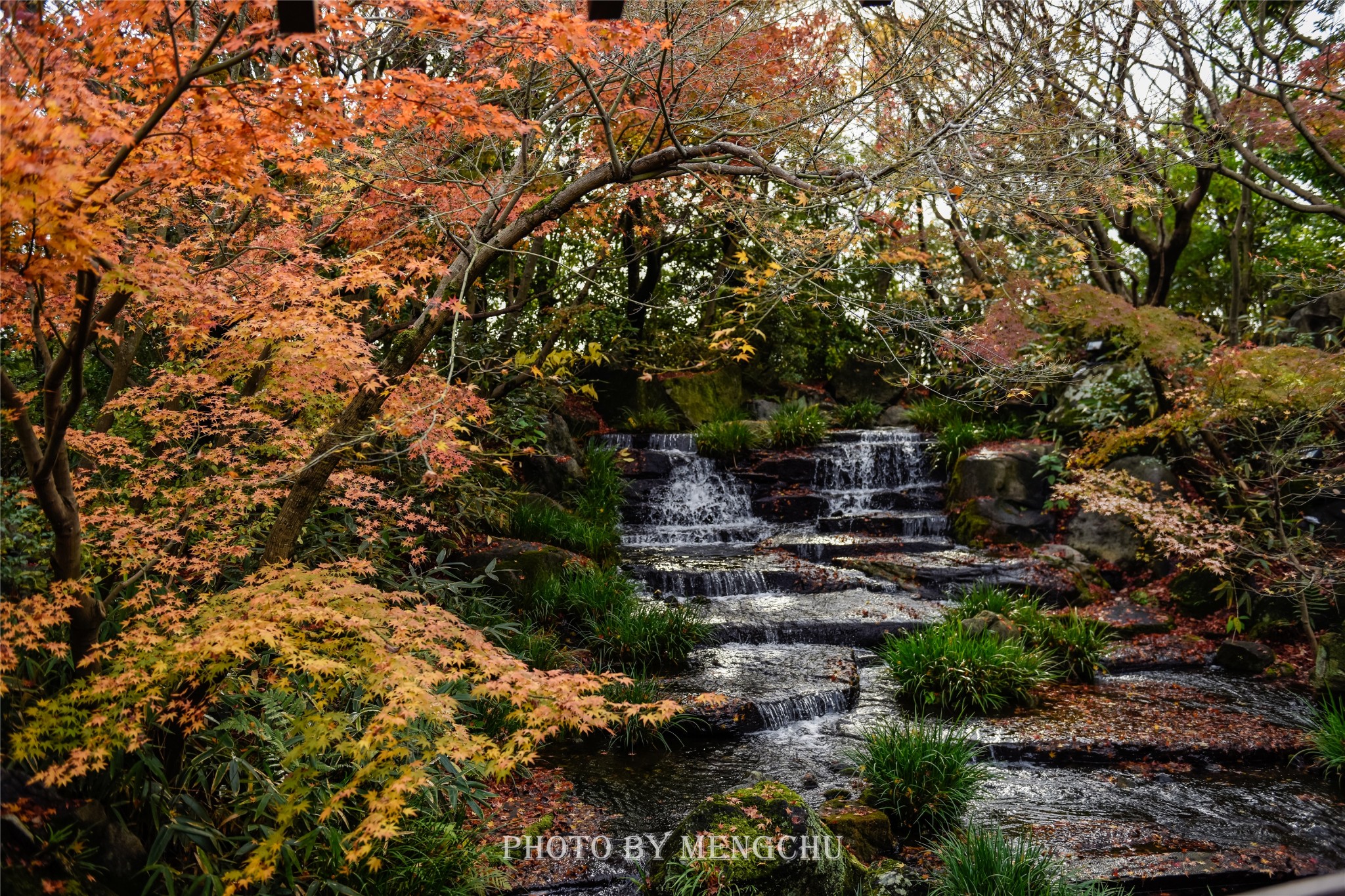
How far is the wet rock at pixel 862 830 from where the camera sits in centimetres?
430

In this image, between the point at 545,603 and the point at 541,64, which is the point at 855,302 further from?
the point at 545,603

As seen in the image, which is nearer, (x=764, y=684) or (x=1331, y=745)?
(x=1331, y=745)

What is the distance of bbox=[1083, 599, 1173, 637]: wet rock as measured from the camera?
8219 mm

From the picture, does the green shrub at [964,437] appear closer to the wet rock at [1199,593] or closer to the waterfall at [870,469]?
the waterfall at [870,469]

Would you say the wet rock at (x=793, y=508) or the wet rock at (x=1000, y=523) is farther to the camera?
Answer: the wet rock at (x=793, y=508)

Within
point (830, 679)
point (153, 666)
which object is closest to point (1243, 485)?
point (830, 679)

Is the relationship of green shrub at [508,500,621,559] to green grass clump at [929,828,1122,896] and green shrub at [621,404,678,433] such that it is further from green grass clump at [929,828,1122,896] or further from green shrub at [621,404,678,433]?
green grass clump at [929,828,1122,896]

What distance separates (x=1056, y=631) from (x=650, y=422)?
25.1ft

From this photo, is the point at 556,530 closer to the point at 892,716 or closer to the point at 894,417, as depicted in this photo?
the point at 892,716

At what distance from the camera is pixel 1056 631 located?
7.47 m

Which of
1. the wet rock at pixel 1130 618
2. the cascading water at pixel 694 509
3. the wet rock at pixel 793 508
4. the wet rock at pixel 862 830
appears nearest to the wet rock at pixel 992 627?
the wet rock at pixel 1130 618

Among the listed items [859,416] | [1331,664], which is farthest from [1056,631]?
[859,416]

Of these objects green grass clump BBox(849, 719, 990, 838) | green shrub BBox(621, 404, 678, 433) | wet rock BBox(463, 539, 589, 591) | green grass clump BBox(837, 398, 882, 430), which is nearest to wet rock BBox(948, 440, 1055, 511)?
green grass clump BBox(837, 398, 882, 430)

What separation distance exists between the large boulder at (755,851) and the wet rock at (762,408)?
1119 cm
